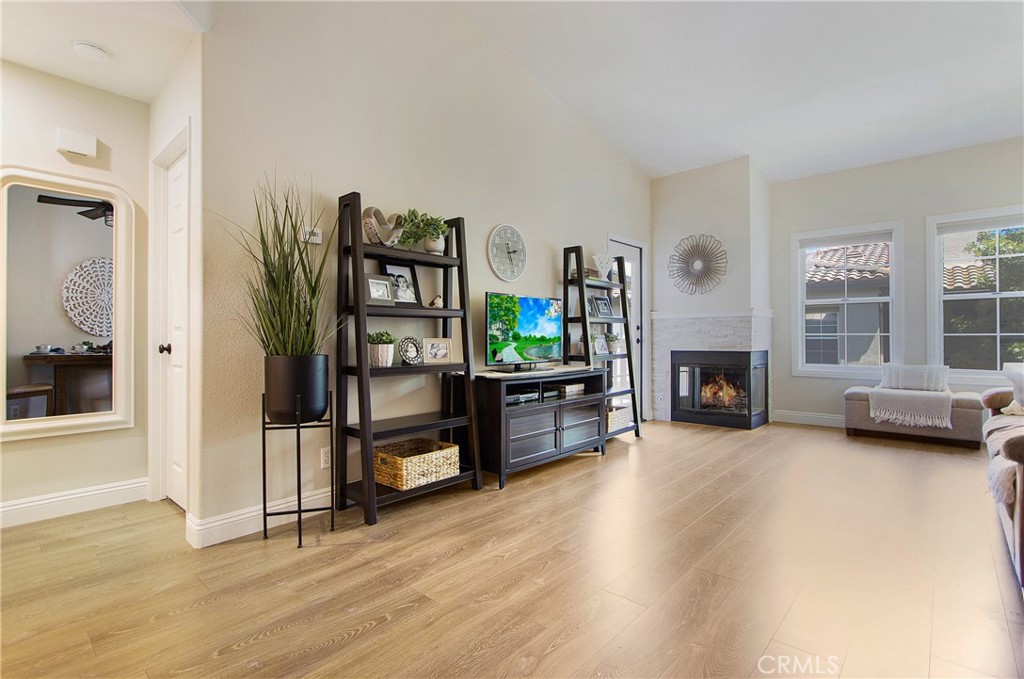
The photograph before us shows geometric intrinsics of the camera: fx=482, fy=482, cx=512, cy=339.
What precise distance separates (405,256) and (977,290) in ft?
18.4

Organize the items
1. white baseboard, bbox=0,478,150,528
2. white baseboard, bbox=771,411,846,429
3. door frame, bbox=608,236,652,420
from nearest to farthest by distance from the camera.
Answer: white baseboard, bbox=0,478,150,528, white baseboard, bbox=771,411,846,429, door frame, bbox=608,236,652,420

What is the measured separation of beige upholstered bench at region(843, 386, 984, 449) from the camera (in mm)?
4270

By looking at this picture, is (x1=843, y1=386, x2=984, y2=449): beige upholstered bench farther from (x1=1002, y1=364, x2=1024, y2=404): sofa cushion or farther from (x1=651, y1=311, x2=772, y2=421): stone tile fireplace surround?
(x1=1002, y1=364, x2=1024, y2=404): sofa cushion

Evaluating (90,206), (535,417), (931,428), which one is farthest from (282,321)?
(931,428)

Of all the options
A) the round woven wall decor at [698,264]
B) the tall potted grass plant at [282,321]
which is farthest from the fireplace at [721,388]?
the tall potted grass plant at [282,321]

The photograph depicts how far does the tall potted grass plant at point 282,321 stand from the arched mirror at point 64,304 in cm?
104

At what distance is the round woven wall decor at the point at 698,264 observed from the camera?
5.41 m

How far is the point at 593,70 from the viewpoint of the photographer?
414 centimetres

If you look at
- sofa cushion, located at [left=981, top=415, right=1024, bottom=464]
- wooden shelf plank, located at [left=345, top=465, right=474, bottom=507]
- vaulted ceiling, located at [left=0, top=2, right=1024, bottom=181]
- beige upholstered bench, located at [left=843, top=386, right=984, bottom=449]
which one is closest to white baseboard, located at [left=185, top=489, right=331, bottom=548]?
wooden shelf plank, located at [left=345, top=465, right=474, bottom=507]

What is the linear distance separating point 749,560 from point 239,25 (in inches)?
140

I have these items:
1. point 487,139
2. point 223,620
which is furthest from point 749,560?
point 487,139

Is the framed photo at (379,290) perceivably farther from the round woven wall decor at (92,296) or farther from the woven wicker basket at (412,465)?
the round woven wall decor at (92,296)

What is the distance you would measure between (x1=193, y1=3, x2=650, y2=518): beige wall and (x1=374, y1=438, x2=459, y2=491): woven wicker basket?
0.21 meters

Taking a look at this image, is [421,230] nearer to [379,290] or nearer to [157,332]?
[379,290]
